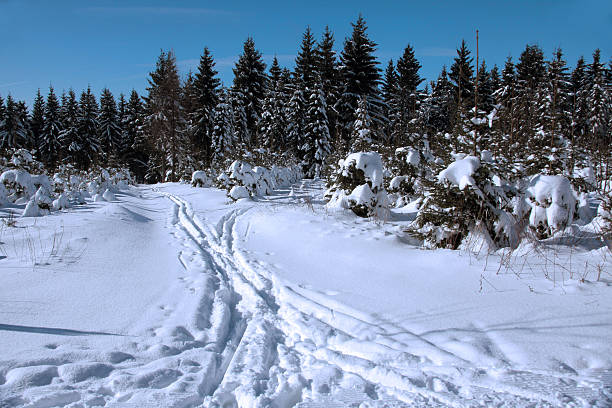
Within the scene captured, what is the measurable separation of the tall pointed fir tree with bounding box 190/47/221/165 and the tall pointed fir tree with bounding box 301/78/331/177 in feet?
32.5

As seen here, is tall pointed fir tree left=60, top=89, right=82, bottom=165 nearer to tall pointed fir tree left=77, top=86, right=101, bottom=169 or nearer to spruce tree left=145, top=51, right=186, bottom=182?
tall pointed fir tree left=77, top=86, right=101, bottom=169

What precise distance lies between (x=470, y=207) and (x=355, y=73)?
23.4 metres

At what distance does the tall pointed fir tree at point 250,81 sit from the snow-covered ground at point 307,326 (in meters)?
27.3

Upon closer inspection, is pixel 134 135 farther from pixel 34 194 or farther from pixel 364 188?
pixel 364 188

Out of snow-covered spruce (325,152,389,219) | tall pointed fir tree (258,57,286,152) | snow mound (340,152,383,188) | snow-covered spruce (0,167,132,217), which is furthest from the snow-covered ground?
tall pointed fir tree (258,57,286,152)

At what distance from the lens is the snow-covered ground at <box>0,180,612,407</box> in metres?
2.33

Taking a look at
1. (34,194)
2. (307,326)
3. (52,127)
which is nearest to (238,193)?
(34,194)

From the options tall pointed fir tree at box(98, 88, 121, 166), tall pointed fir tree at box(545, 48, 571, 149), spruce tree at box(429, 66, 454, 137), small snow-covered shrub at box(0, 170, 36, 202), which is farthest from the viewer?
tall pointed fir tree at box(98, 88, 121, 166)

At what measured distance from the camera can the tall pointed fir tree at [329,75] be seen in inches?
1053

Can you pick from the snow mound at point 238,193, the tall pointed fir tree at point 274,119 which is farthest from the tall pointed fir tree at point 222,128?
the snow mound at point 238,193

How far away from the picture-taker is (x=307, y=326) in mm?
3449

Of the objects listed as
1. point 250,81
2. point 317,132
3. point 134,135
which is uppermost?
point 250,81

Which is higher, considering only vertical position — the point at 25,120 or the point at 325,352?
the point at 25,120

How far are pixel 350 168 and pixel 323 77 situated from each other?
21.2 meters
